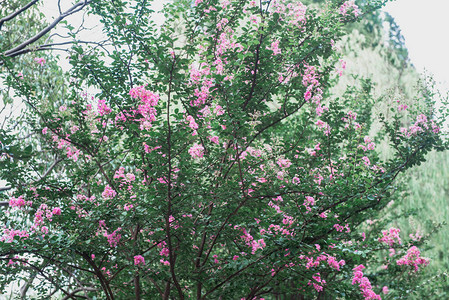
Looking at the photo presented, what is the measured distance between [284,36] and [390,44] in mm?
10810

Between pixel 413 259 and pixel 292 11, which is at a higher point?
pixel 292 11

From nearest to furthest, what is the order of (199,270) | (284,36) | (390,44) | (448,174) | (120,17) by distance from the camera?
1. (199,270)
2. (120,17)
3. (284,36)
4. (448,174)
5. (390,44)

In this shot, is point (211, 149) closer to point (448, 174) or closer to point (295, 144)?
point (295, 144)

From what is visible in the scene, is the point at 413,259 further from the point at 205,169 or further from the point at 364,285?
the point at 205,169

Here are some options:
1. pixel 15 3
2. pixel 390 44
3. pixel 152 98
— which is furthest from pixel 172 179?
pixel 390 44

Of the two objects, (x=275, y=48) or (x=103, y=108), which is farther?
(x=275, y=48)

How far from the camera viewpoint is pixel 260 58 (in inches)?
131

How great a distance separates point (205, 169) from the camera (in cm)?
327

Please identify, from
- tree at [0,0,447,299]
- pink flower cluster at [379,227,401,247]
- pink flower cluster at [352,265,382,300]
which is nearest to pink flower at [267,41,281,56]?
tree at [0,0,447,299]

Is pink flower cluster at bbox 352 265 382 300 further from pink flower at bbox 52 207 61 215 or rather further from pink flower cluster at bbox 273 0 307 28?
pink flower at bbox 52 207 61 215

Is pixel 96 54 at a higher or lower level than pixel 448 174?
lower

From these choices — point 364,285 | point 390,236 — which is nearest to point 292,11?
point 390,236

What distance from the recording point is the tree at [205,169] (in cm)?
281

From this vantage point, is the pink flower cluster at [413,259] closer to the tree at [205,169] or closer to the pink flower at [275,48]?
the tree at [205,169]
